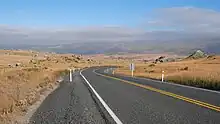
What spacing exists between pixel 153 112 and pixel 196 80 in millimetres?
18362

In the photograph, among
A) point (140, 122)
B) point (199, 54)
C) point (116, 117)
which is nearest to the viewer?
point (140, 122)

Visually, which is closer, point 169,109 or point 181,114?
point 181,114

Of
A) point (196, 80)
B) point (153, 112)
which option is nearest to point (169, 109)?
point (153, 112)

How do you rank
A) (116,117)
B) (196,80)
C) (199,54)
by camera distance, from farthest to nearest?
(199,54), (196,80), (116,117)

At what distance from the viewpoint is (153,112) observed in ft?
43.9

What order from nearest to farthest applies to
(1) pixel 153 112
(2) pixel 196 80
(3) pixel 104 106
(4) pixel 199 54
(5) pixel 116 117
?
(5) pixel 116 117 → (1) pixel 153 112 → (3) pixel 104 106 → (2) pixel 196 80 → (4) pixel 199 54

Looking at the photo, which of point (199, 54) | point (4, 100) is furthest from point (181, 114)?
point (199, 54)

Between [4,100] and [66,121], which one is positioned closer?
[66,121]

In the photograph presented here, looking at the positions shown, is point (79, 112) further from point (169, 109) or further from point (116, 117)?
point (169, 109)

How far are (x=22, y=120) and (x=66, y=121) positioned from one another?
1575 mm

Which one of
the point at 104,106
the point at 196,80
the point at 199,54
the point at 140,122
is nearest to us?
the point at 140,122

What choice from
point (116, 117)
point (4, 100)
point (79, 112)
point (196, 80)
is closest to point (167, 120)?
point (116, 117)

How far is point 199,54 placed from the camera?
15562 centimetres

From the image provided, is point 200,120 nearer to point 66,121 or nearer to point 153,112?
point 153,112
